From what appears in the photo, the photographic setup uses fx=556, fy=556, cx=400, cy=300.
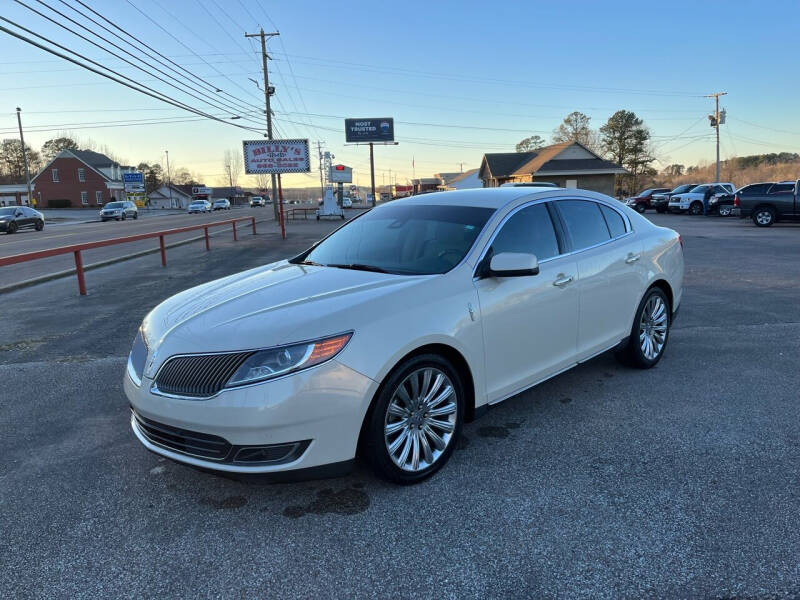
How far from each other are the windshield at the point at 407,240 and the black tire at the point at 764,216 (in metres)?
23.1

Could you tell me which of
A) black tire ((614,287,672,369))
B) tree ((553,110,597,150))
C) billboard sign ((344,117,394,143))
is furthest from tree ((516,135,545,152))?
black tire ((614,287,672,369))

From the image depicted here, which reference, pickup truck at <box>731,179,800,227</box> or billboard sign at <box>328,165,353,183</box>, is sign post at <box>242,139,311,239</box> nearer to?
billboard sign at <box>328,165,353,183</box>

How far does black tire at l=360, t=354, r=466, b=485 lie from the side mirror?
645 mm

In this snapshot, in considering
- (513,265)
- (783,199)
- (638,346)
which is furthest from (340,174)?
(513,265)

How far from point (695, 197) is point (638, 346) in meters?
32.6

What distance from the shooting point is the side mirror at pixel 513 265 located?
334cm

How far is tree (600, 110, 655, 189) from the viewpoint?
73438 millimetres

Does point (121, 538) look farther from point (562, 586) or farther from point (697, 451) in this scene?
point (697, 451)

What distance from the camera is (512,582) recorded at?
7.80 ft

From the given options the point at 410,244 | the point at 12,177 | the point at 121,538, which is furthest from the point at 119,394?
the point at 12,177

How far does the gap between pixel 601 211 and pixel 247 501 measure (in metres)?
3.53

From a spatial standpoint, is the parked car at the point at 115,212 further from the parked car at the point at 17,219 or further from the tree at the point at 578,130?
the tree at the point at 578,130

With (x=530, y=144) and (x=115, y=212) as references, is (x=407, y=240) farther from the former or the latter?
(x=530, y=144)

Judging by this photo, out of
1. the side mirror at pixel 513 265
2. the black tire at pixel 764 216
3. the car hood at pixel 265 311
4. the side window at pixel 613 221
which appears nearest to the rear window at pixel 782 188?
the black tire at pixel 764 216
